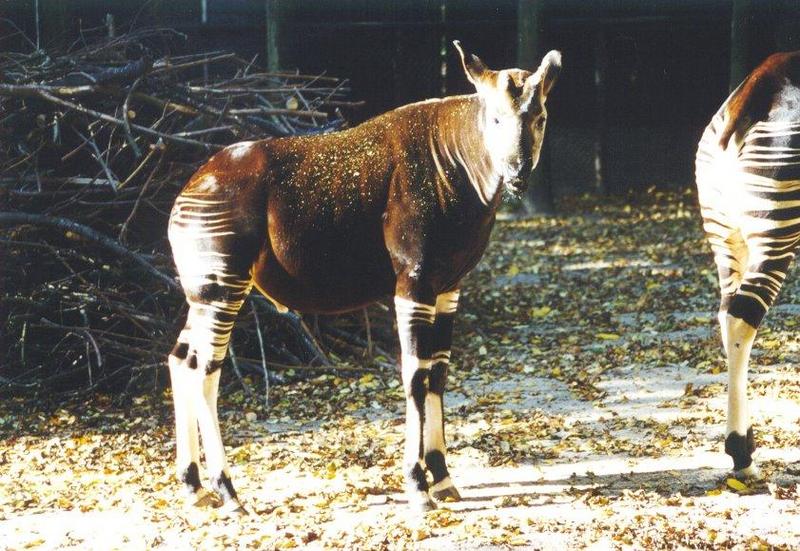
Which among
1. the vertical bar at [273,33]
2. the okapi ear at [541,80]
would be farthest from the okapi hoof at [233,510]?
the vertical bar at [273,33]

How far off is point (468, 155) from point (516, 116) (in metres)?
0.35

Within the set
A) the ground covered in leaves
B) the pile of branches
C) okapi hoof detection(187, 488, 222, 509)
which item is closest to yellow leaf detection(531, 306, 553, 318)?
the ground covered in leaves

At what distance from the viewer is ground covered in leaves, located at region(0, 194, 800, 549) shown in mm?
4754

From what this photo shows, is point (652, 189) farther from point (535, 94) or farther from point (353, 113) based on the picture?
point (535, 94)

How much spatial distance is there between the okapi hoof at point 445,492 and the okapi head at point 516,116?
1435mm

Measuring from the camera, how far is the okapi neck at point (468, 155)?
485 cm

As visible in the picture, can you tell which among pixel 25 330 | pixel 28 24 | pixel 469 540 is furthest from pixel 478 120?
pixel 28 24

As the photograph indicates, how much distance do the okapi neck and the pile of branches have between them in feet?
8.93

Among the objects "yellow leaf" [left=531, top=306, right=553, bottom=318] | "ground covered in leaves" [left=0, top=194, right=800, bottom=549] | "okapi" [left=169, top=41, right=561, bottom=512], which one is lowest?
"yellow leaf" [left=531, top=306, right=553, bottom=318]

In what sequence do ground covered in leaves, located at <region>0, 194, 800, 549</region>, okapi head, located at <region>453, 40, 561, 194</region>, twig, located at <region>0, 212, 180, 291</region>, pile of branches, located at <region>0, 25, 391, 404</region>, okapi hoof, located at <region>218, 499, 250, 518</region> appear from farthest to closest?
pile of branches, located at <region>0, 25, 391, 404</region>
twig, located at <region>0, 212, 180, 291</region>
okapi hoof, located at <region>218, 499, 250, 518</region>
ground covered in leaves, located at <region>0, 194, 800, 549</region>
okapi head, located at <region>453, 40, 561, 194</region>

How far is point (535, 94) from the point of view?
15.3 ft

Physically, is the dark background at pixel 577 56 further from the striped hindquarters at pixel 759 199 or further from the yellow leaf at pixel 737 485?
the yellow leaf at pixel 737 485

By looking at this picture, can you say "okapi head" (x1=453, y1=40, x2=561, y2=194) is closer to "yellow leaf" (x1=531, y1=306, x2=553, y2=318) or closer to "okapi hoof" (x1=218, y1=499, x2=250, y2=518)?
"okapi hoof" (x1=218, y1=499, x2=250, y2=518)

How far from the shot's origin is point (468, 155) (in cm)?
489
